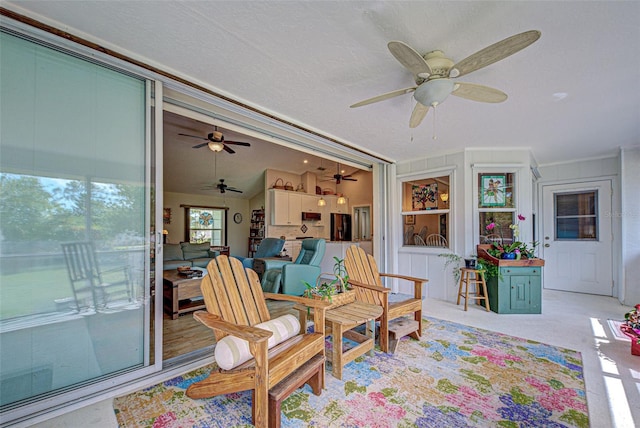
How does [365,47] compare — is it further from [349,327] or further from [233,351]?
[233,351]

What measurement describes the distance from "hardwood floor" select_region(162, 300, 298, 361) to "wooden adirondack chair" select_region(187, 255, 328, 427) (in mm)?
956

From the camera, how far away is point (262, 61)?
2.12 meters

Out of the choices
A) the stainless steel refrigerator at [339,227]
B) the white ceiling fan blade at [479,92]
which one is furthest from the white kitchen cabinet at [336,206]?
the white ceiling fan blade at [479,92]

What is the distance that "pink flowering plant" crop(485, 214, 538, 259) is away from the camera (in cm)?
395

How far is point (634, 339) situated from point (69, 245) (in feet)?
15.7

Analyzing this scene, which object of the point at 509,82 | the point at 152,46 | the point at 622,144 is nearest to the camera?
the point at 152,46

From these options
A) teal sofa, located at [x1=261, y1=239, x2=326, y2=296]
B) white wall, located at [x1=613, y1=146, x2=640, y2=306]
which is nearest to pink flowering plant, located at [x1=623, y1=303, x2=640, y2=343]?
white wall, located at [x1=613, y1=146, x2=640, y2=306]

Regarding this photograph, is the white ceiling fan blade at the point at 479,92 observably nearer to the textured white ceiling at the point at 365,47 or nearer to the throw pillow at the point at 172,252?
the textured white ceiling at the point at 365,47

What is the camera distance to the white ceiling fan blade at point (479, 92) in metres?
2.00

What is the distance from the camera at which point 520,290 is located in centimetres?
382

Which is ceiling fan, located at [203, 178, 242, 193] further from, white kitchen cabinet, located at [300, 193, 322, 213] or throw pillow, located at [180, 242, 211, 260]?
white kitchen cabinet, located at [300, 193, 322, 213]

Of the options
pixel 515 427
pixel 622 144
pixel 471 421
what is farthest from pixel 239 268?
pixel 622 144

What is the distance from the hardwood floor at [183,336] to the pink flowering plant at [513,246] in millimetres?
3366

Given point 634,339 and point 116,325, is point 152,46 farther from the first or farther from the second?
point 634,339
